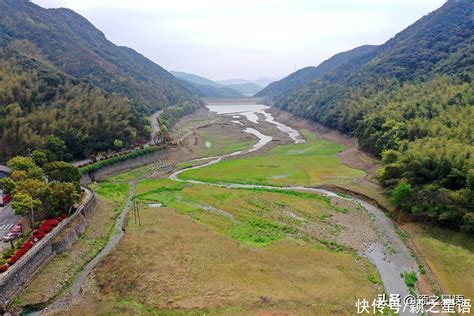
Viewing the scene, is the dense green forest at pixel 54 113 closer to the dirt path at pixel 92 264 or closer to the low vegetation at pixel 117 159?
the low vegetation at pixel 117 159

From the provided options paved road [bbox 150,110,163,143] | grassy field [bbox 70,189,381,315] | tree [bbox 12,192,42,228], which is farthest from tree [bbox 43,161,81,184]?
paved road [bbox 150,110,163,143]

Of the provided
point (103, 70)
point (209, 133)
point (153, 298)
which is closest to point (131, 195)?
point (153, 298)

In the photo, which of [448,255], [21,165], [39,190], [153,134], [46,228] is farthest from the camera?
[153,134]

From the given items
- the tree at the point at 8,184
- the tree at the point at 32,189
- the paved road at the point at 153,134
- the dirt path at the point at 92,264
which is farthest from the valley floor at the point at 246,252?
the tree at the point at 8,184

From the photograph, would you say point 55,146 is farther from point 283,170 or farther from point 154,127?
point 154,127

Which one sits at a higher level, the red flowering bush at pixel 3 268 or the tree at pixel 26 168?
the tree at pixel 26 168

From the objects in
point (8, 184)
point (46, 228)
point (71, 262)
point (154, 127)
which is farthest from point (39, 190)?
point (154, 127)
